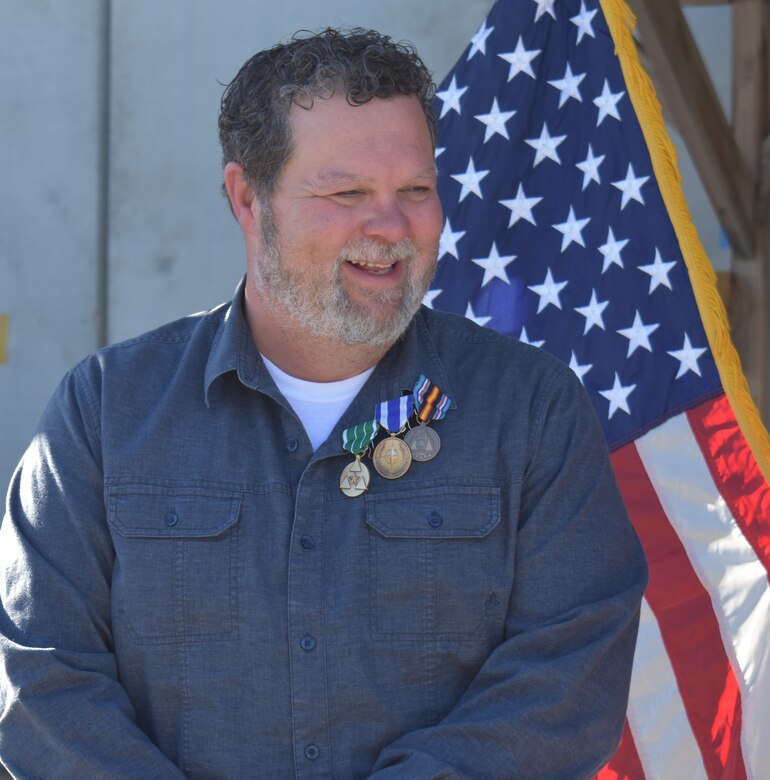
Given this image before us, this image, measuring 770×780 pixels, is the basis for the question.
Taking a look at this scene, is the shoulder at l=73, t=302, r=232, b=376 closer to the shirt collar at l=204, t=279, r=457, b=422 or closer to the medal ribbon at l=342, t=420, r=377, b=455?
the shirt collar at l=204, t=279, r=457, b=422

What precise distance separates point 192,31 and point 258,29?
234mm

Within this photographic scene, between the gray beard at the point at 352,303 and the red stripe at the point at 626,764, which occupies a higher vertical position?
the gray beard at the point at 352,303

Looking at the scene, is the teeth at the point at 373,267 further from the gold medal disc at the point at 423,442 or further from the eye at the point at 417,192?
the gold medal disc at the point at 423,442

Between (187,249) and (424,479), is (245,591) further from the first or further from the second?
(187,249)

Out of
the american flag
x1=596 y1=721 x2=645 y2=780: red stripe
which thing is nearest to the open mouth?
the american flag

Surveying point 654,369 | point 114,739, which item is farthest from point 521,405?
point 654,369

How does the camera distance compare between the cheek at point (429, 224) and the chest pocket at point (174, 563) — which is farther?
the cheek at point (429, 224)

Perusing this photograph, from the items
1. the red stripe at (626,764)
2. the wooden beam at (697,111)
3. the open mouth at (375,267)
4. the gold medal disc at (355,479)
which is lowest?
the red stripe at (626,764)

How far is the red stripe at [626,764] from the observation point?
2926 millimetres

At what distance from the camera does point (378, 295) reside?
7.04ft

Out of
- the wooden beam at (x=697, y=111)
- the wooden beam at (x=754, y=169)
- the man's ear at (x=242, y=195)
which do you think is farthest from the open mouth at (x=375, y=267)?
the wooden beam at (x=754, y=169)

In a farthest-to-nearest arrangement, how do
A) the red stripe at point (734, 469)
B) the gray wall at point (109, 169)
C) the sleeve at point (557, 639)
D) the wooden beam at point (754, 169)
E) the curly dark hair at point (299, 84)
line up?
the gray wall at point (109, 169) < the wooden beam at point (754, 169) < the red stripe at point (734, 469) < the curly dark hair at point (299, 84) < the sleeve at point (557, 639)

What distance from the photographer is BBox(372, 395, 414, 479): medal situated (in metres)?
2.11

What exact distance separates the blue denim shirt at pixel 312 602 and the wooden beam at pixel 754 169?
2.09m
